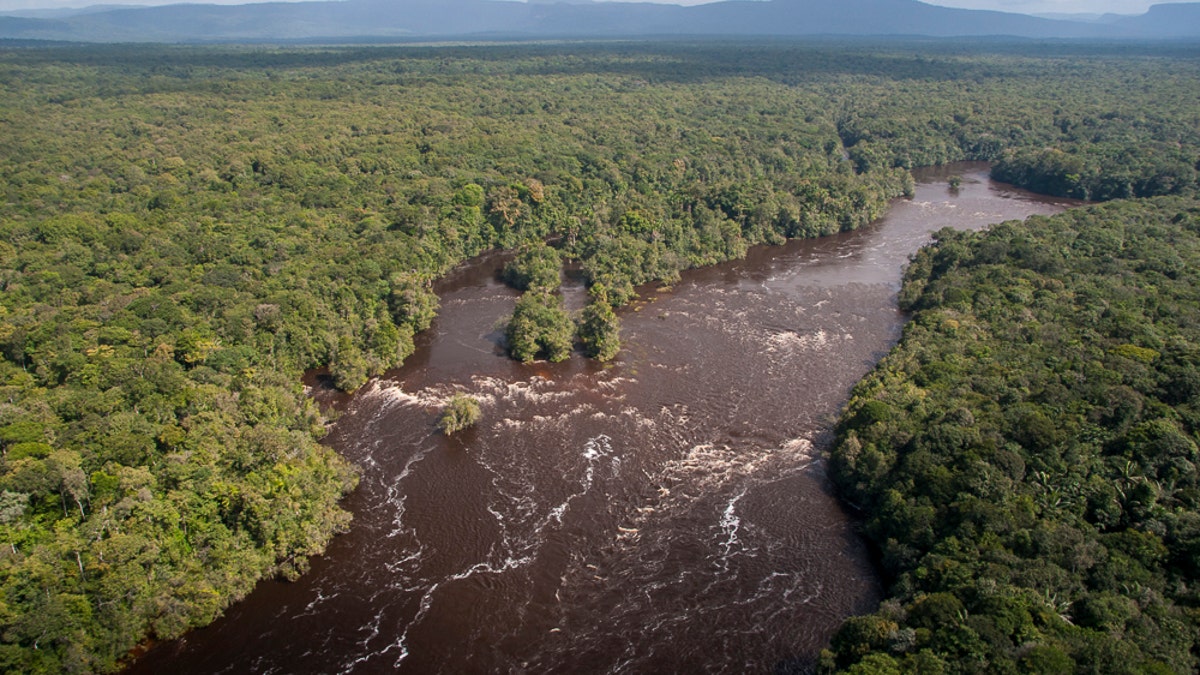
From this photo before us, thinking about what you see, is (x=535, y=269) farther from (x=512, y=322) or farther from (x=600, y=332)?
(x=600, y=332)

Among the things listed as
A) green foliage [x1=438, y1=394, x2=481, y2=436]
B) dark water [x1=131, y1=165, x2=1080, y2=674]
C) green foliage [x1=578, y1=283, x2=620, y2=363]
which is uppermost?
green foliage [x1=578, y1=283, x2=620, y2=363]

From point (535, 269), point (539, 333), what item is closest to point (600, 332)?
point (539, 333)

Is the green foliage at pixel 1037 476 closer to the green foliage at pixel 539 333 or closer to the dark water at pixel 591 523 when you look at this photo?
the dark water at pixel 591 523

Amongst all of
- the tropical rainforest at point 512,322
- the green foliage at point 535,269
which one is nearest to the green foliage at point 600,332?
the tropical rainforest at point 512,322

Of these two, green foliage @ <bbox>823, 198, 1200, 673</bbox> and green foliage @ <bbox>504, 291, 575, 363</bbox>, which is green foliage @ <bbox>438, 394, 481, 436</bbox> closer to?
green foliage @ <bbox>504, 291, 575, 363</bbox>

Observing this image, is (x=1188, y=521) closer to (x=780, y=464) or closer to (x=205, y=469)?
(x=780, y=464)

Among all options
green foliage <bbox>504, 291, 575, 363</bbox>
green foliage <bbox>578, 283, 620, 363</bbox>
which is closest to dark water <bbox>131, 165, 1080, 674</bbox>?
green foliage <bbox>578, 283, 620, 363</bbox>
